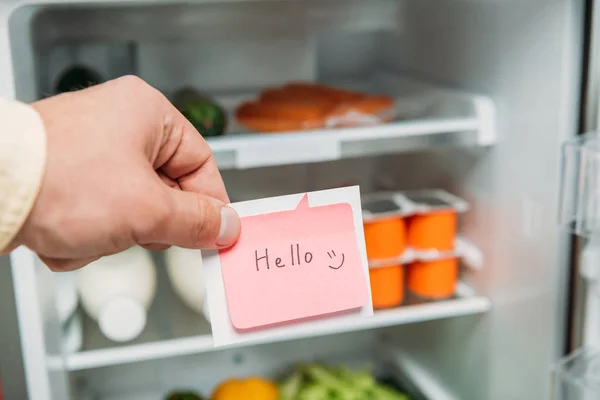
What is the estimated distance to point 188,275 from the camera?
1001mm

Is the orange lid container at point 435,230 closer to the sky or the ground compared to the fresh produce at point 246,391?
closer to the sky

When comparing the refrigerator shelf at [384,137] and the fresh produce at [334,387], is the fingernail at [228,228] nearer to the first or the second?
the refrigerator shelf at [384,137]

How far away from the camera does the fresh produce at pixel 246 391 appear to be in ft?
3.74

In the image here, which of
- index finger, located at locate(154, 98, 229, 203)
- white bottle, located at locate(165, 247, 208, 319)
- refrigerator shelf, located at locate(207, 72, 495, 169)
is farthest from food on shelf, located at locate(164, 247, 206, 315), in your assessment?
index finger, located at locate(154, 98, 229, 203)

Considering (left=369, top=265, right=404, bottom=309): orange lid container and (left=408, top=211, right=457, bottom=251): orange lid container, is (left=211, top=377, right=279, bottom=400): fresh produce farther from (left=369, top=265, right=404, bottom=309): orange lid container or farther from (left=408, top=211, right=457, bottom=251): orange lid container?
(left=408, top=211, right=457, bottom=251): orange lid container

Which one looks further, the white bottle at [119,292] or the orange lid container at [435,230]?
the orange lid container at [435,230]

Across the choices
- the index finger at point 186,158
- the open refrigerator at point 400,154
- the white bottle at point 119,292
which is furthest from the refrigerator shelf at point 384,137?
the index finger at point 186,158

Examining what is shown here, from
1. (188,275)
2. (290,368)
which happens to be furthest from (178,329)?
(290,368)

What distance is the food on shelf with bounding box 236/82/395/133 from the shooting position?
3.31ft

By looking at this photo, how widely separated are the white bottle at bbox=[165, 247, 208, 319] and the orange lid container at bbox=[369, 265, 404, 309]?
0.27m

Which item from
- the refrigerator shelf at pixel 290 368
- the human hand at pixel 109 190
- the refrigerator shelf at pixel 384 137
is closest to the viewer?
the human hand at pixel 109 190

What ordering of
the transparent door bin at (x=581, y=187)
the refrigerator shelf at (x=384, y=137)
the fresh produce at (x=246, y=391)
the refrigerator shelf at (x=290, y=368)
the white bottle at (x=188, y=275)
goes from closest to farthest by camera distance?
the transparent door bin at (x=581, y=187) < the refrigerator shelf at (x=384, y=137) < the white bottle at (x=188, y=275) < the fresh produce at (x=246, y=391) < the refrigerator shelf at (x=290, y=368)

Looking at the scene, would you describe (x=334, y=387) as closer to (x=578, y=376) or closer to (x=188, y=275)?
(x=188, y=275)

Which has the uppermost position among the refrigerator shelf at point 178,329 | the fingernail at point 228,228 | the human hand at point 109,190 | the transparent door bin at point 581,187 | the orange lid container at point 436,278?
the human hand at point 109,190
